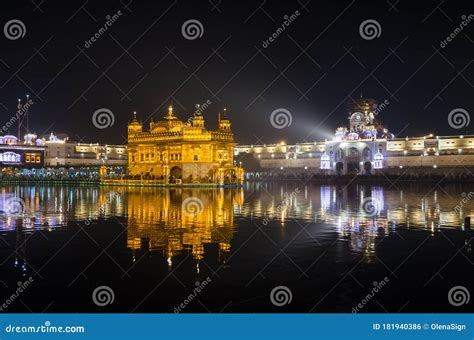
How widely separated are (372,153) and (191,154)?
46482 mm

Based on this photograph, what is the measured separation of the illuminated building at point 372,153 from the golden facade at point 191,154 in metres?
31.2

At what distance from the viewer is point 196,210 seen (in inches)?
1088

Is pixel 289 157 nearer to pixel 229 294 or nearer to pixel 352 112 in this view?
pixel 352 112

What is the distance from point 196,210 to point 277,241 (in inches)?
435

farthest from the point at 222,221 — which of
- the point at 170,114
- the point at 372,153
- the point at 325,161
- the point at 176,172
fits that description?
the point at 325,161

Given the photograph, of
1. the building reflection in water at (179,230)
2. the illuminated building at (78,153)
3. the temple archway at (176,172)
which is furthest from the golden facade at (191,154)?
the illuminated building at (78,153)

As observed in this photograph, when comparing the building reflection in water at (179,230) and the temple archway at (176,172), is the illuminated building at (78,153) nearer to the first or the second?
the temple archway at (176,172)

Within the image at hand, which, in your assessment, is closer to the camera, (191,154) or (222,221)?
(222,221)

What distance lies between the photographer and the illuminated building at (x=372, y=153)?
9662 cm

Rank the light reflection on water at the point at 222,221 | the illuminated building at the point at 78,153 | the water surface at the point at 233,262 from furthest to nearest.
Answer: the illuminated building at the point at 78,153 < the light reflection on water at the point at 222,221 < the water surface at the point at 233,262

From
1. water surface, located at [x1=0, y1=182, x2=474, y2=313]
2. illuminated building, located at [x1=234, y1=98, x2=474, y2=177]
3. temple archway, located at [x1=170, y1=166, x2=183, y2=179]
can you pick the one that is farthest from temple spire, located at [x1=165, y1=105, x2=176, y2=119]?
water surface, located at [x1=0, y1=182, x2=474, y2=313]

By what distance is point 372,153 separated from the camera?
102375mm

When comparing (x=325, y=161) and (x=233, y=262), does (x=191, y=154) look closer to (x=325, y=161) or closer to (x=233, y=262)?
(x=325, y=161)

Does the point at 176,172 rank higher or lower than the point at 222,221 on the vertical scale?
higher
